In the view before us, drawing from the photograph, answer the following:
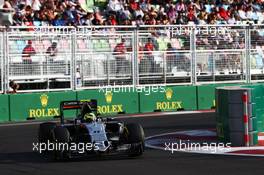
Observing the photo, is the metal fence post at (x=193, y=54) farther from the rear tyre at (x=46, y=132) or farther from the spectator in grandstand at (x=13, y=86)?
the rear tyre at (x=46, y=132)

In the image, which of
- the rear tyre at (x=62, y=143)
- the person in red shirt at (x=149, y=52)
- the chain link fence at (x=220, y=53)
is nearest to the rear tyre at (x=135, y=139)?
the rear tyre at (x=62, y=143)

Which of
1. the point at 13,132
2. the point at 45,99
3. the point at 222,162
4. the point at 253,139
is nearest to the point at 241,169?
the point at 222,162

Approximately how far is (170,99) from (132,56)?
1959mm

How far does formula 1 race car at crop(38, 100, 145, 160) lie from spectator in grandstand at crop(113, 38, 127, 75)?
31.9ft

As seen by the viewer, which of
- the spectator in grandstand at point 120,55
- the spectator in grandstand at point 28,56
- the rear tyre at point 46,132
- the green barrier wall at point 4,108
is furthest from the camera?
the spectator in grandstand at point 120,55

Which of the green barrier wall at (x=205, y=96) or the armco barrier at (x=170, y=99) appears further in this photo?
the green barrier wall at (x=205, y=96)

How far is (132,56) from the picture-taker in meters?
23.6

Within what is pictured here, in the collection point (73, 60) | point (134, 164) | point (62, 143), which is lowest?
point (134, 164)

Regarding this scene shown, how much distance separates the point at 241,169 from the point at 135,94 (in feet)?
40.2

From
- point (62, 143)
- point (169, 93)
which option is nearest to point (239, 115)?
point (62, 143)

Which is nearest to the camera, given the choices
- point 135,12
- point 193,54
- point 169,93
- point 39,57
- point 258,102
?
point 258,102

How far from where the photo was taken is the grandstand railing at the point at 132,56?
22.0 meters

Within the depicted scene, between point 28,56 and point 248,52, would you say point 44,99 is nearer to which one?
point 28,56

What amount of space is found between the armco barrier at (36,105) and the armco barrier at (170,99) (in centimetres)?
254
